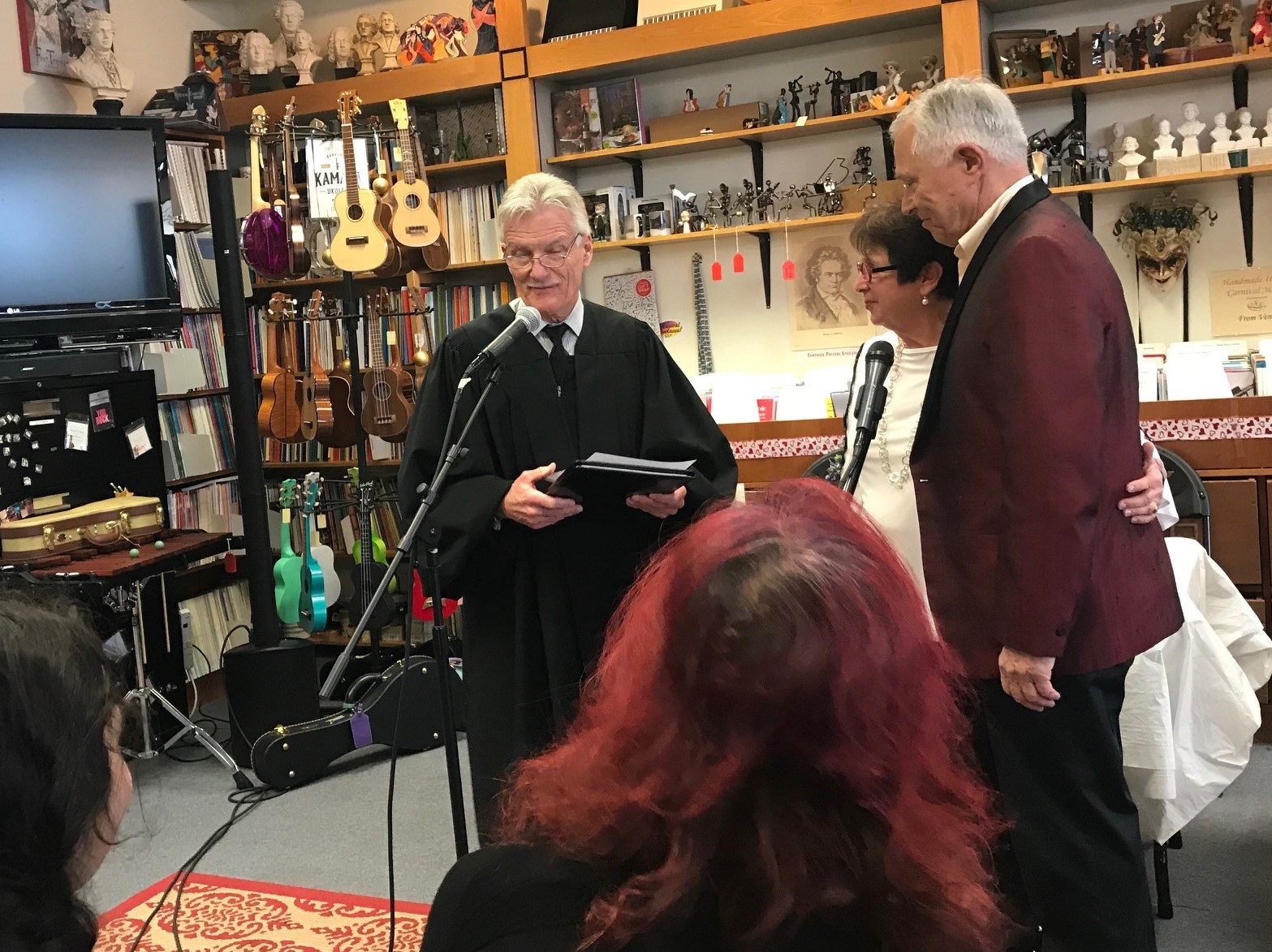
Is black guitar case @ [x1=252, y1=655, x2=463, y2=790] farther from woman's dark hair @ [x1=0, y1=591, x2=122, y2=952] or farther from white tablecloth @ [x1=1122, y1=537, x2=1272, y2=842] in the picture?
woman's dark hair @ [x1=0, y1=591, x2=122, y2=952]

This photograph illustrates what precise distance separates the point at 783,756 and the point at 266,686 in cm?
330

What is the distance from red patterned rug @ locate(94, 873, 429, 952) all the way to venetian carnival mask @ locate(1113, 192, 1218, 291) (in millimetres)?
3049

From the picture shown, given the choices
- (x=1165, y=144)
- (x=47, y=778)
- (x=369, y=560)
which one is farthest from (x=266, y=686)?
(x=1165, y=144)

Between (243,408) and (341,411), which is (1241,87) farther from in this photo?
(243,408)

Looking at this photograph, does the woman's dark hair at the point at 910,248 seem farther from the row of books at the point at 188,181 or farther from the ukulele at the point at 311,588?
the row of books at the point at 188,181

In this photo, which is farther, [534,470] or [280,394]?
[280,394]

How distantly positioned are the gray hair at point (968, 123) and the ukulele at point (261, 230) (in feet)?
9.47

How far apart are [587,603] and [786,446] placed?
1.87 meters

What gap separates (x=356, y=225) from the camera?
414cm

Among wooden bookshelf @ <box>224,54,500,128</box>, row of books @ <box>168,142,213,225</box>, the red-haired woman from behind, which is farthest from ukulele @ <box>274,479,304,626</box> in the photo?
the red-haired woman from behind

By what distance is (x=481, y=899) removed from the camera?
0.85 meters

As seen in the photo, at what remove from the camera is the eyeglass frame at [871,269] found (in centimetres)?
220

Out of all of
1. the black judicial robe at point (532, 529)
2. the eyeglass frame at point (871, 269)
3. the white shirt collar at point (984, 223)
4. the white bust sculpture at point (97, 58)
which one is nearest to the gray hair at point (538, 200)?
the black judicial robe at point (532, 529)

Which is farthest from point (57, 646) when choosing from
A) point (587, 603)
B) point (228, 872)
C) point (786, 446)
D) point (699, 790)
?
point (786, 446)
